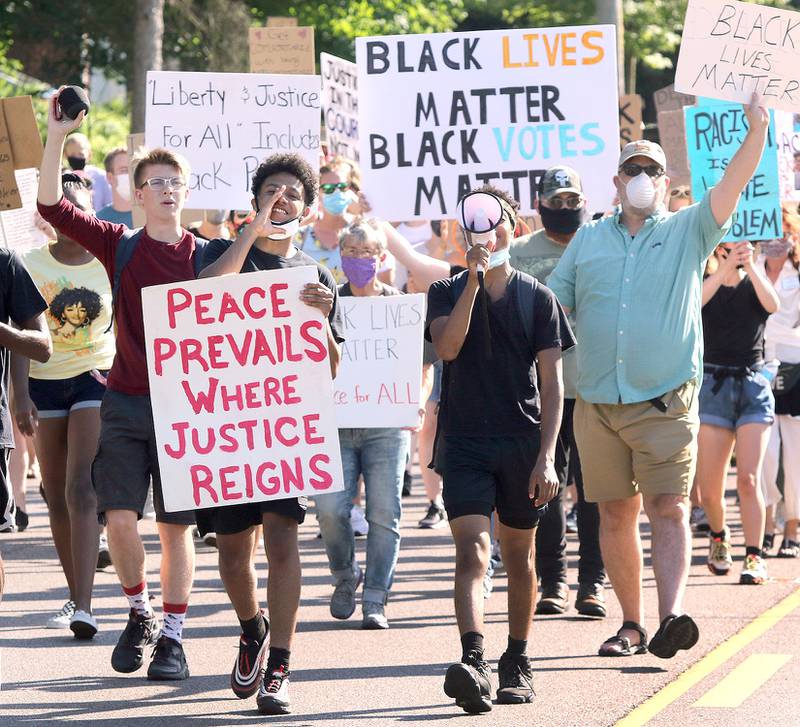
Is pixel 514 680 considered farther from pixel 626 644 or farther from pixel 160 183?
pixel 160 183

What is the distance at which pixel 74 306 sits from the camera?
Answer: 883 centimetres

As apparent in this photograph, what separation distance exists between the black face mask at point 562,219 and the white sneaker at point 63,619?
9.56 feet

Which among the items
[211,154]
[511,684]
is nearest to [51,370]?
[211,154]

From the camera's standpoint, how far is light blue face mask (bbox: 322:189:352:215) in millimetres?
10727

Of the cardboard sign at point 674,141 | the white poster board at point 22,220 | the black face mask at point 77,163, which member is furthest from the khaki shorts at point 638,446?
the black face mask at point 77,163

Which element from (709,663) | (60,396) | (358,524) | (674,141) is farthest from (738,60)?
(674,141)

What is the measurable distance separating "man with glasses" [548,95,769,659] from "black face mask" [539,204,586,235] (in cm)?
95

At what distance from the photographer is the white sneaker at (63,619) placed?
8.38 meters

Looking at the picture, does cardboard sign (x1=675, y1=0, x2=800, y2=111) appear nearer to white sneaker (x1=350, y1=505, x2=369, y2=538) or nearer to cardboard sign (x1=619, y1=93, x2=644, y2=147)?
white sneaker (x1=350, y1=505, x2=369, y2=538)

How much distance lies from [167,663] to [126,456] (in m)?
0.85

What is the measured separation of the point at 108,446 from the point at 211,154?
371cm

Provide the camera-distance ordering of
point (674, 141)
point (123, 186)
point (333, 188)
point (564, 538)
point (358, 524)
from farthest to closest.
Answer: point (674, 141) → point (123, 186) → point (358, 524) → point (333, 188) → point (564, 538)

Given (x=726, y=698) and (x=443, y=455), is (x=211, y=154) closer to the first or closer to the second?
(x=443, y=455)

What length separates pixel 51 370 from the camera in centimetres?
863
